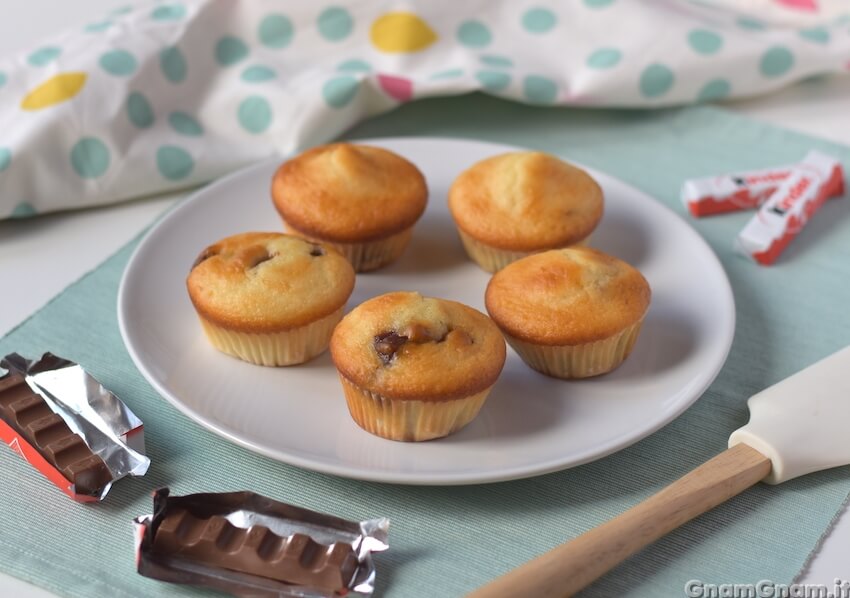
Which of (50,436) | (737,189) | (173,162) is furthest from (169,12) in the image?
(737,189)

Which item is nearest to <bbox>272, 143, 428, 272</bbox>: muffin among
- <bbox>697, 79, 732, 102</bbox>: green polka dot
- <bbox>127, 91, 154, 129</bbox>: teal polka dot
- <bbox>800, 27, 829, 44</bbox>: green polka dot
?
<bbox>127, 91, 154, 129</bbox>: teal polka dot

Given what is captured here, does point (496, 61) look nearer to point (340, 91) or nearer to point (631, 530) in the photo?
point (340, 91)

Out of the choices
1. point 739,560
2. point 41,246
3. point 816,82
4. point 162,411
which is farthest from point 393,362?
point 816,82

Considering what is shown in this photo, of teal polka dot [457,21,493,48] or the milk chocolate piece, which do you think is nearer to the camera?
the milk chocolate piece

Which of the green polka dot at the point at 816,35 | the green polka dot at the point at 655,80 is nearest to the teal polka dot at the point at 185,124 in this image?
the green polka dot at the point at 655,80

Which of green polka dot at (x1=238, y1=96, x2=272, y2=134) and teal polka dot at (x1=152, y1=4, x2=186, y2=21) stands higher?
teal polka dot at (x1=152, y1=4, x2=186, y2=21)

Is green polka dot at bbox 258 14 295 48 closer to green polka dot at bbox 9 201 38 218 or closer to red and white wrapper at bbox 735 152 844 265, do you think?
green polka dot at bbox 9 201 38 218

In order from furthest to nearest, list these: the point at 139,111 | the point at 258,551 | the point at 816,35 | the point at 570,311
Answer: the point at 816,35
the point at 139,111
the point at 570,311
the point at 258,551
